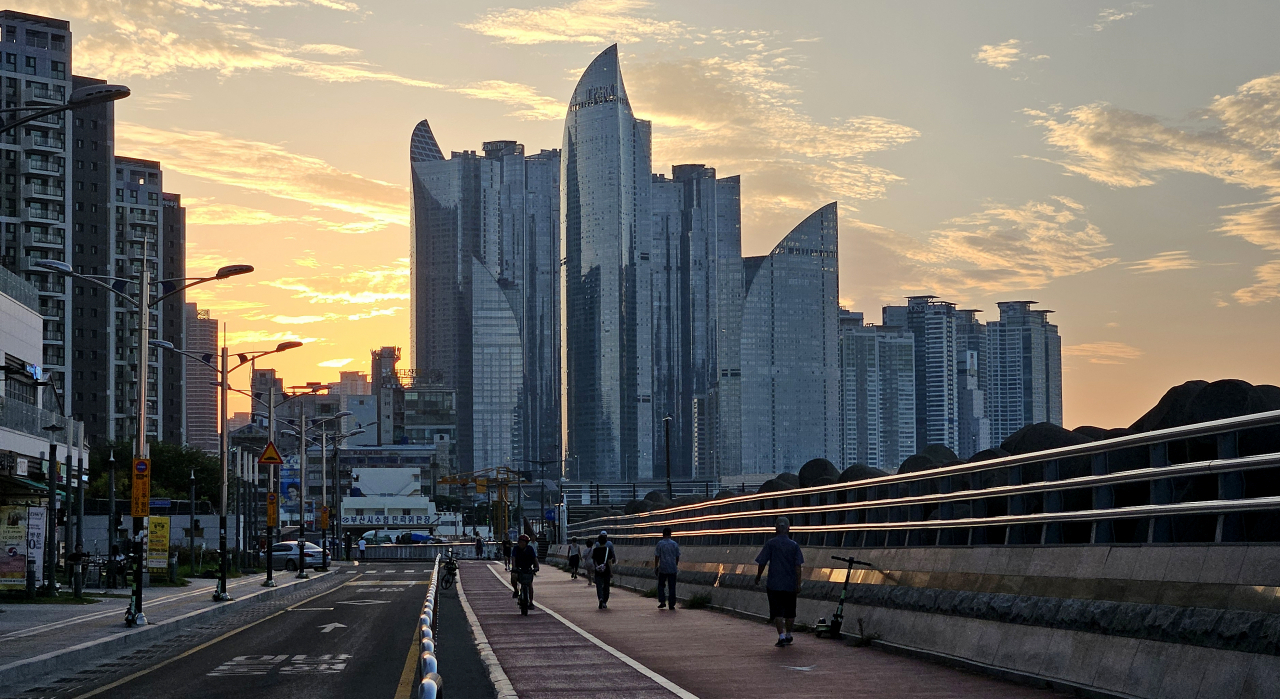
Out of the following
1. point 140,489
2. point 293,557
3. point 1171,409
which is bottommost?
point 293,557

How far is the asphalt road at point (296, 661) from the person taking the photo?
15.4 meters

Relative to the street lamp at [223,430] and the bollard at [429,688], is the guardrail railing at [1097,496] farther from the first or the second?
the street lamp at [223,430]

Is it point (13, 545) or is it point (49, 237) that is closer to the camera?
point (13, 545)

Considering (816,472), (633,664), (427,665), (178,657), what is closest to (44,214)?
(816,472)

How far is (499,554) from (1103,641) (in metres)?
97.2

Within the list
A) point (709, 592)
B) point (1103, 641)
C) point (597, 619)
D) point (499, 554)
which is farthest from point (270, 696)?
point (499, 554)

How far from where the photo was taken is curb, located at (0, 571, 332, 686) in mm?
17391

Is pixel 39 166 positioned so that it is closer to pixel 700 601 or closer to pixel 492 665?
pixel 700 601

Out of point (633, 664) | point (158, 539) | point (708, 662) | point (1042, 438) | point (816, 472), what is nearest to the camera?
point (633, 664)

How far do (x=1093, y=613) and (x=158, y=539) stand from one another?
3932 centimetres

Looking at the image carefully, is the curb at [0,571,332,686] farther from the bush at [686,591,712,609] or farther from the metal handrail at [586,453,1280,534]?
the metal handrail at [586,453,1280,534]

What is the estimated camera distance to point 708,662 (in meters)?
15.7

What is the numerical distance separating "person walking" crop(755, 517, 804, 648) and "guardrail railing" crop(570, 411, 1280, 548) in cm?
118

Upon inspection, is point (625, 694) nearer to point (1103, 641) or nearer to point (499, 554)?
point (1103, 641)
